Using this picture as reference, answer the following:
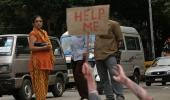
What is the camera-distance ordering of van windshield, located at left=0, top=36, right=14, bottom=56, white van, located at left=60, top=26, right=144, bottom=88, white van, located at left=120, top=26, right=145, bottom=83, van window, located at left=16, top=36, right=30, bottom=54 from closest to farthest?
van windshield, located at left=0, top=36, right=14, bottom=56, van window, located at left=16, top=36, right=30, bottom=54, white van, located at left=60, top=26, right=144, bottom=88, white van, located at left=120, top=26, right=145, bottom=83

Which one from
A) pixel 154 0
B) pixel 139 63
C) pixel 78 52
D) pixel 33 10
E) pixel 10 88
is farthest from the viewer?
pixel 154 0

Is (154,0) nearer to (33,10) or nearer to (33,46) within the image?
(33,10)

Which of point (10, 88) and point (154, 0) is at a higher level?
point (154, 0)

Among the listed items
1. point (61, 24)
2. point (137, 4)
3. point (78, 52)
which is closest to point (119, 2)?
point (137, 4)

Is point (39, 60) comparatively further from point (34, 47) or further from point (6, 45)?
point (6, 45)

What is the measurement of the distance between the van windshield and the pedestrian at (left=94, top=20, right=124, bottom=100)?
4565 mm

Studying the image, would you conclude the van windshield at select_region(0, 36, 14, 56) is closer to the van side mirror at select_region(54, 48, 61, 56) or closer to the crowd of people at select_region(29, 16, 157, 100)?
the van side mirror at select_region(54, 48, 61, 56)

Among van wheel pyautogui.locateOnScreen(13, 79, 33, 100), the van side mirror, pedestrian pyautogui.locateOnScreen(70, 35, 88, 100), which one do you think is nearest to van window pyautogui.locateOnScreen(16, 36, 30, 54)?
van wheel pyautogui.locateOnScreen(13, 79, 33, 100)

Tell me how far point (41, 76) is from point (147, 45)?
120 ft

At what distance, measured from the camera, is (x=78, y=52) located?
11.5 meters

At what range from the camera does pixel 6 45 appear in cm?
1505

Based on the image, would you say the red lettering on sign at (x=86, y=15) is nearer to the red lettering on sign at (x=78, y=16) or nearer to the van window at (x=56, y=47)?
the red lettering on sign at (x=78, y=16)

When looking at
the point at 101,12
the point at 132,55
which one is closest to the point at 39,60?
the point at 101,12

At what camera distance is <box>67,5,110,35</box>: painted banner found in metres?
8.13
